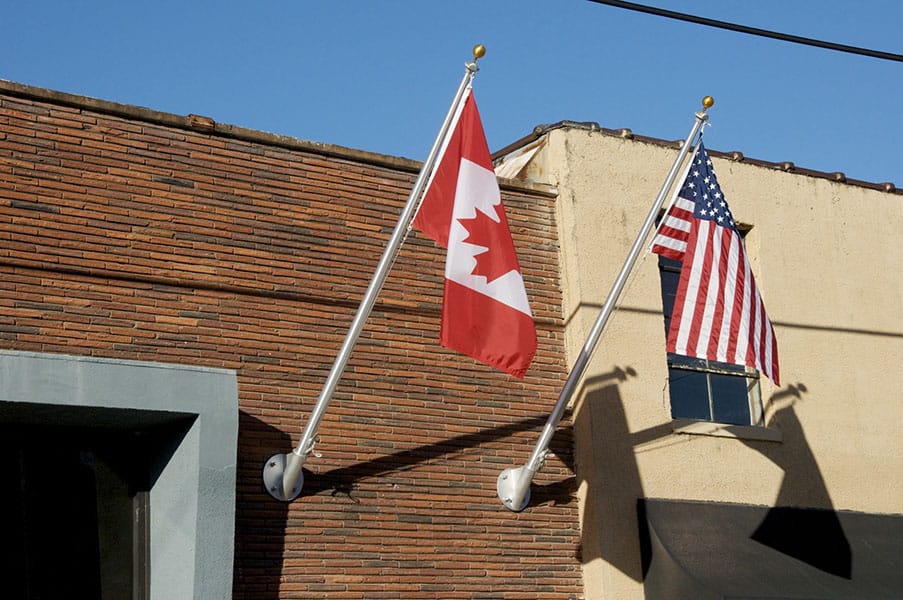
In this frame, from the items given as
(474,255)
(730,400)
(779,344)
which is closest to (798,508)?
(730,400)

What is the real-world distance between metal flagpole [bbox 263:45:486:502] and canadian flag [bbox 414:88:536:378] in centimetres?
9

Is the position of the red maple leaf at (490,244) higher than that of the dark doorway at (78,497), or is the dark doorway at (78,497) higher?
the red maple leaf at (490,244)

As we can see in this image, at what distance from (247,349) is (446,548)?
257cm

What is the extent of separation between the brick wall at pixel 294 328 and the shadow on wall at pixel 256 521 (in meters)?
0.02

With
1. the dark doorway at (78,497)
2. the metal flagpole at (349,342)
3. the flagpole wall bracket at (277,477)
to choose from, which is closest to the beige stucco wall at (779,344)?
the metal flagpole at (349,342)

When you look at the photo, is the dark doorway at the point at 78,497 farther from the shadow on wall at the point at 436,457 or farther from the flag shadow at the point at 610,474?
the flag shadow at the point at 610,474

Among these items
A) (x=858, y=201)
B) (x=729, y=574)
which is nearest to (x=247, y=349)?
(x=729, y=574)

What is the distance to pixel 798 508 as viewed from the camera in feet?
42.1

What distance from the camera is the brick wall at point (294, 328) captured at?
10.4 metres

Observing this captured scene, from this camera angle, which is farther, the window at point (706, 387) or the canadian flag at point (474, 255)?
the window at point (706, 387)

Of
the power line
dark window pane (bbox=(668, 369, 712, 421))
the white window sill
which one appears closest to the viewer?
the power line

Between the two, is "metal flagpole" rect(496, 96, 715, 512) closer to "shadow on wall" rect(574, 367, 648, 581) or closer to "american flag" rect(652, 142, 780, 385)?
"american flag" rect(652, 142, 780, 385)

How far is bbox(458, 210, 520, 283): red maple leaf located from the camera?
10.1 m

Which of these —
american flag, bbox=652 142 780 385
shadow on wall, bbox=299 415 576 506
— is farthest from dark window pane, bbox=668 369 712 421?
american flag, bbox=652 142 780 385
